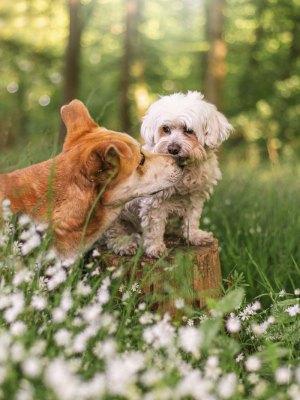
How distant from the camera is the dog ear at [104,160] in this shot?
3.63 metres

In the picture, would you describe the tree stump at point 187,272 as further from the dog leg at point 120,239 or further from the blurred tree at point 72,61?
the blurred tree at point 72,61

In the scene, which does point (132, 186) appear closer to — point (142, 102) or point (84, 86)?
point (142, 102)

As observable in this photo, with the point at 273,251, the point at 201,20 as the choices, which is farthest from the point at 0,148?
the point at 201,20

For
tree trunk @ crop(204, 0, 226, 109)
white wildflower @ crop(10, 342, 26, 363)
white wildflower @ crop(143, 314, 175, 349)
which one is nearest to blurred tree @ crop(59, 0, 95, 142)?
tree trunk @ crop(204, 0, 226, 109)

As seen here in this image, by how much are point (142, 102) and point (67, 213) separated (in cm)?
1221

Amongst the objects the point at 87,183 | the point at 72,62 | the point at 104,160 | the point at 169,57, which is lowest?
the point at 169,57

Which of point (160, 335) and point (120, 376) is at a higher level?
point (120, 376)

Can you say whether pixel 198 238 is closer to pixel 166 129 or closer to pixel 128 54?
pixel 166 129

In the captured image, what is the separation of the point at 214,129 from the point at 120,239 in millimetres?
1188

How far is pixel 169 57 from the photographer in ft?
72.6

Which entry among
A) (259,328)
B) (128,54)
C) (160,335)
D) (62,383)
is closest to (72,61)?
(128,54)

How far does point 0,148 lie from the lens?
8.71 metres

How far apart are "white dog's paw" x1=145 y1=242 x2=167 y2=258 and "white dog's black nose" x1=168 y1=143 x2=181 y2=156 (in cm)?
72

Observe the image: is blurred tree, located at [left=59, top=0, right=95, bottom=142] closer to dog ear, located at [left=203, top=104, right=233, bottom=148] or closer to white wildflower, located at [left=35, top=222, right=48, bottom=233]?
dog ear, located at [left=203, top=104, right=233, bottom=148]
